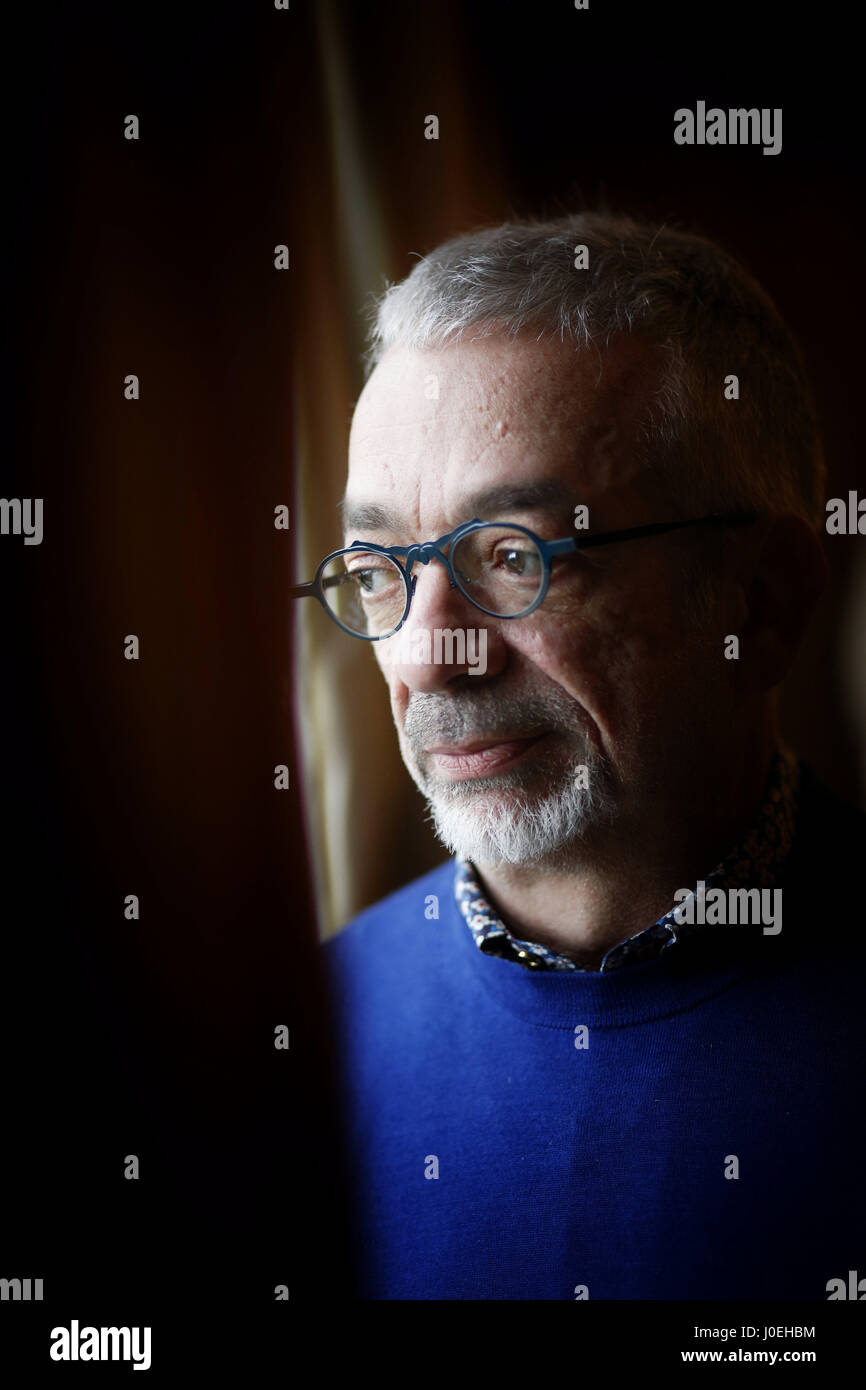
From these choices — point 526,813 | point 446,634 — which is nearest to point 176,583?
point 446,634

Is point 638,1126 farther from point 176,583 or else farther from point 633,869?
point 176,583

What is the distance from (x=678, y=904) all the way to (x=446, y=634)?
43cm

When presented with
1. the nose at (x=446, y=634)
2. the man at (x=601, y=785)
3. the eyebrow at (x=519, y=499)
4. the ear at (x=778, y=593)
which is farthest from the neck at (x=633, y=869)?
the eyebrow at (x=519, y=499)

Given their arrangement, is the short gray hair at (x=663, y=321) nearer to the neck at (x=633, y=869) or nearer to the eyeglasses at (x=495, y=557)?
the eyeglasses at (x=495, y=557)

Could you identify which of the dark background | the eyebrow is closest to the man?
the eyebrow

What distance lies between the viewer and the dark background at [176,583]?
1.15 meters

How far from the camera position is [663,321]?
1077mm

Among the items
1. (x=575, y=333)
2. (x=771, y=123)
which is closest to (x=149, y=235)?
(x=575, y=333)

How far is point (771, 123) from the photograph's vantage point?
119 cm

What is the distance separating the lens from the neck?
112cm

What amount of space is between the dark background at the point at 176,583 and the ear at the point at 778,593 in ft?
1.74

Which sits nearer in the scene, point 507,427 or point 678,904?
point 507,427
